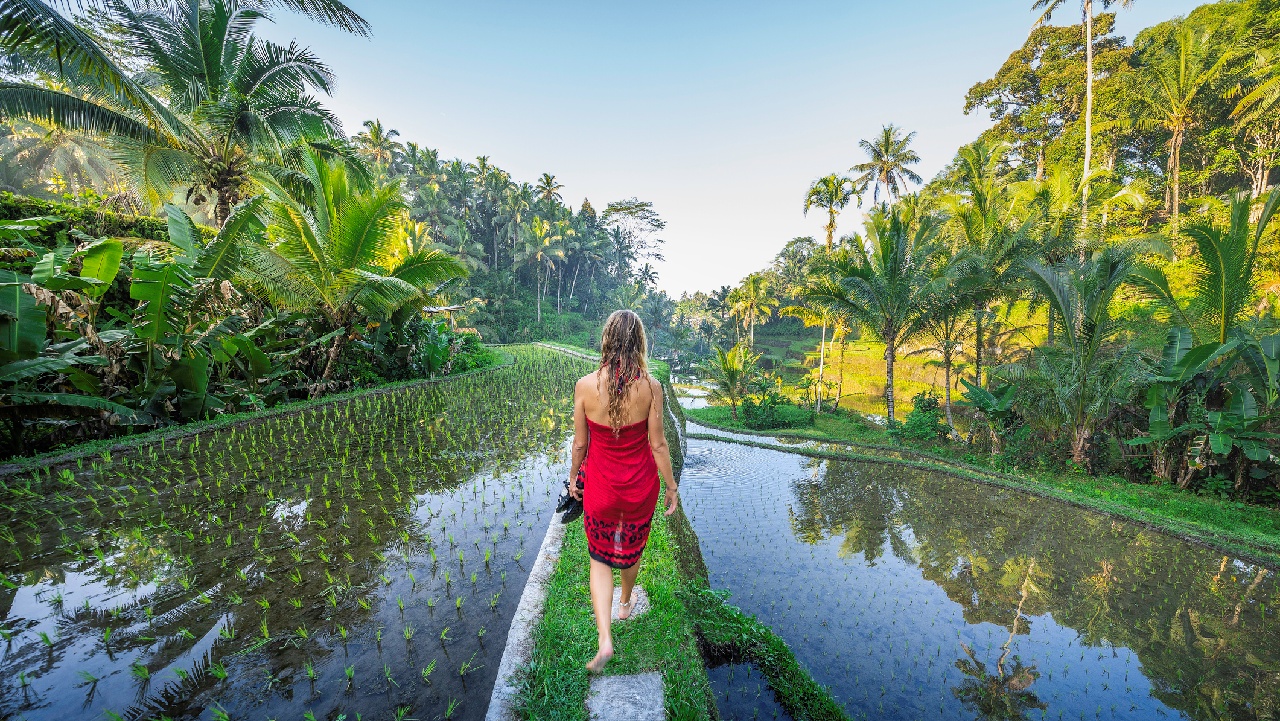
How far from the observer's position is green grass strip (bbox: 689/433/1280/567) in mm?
5109

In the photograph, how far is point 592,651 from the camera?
2.48 m

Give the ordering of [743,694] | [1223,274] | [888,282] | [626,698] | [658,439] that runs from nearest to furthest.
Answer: [626,698]
[658,439]
[743,694]
[1223,274]
[888,282]

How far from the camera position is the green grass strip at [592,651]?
A: 2146mm

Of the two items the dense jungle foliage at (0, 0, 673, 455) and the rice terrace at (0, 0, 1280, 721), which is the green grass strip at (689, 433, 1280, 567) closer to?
the rice terrace at (0, 0, 1280, 721)

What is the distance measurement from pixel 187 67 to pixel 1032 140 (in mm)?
32544

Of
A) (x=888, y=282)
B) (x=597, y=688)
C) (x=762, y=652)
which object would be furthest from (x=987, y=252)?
(x=597, y=688)

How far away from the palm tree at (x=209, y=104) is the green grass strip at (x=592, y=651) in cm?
904

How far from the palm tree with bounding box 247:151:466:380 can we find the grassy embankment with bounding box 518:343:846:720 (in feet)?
21.6

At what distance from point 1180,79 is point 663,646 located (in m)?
23.0

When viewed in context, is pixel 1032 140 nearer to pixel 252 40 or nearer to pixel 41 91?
pixel 252 40

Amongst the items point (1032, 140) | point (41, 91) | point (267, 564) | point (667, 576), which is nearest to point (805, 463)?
point (667, 576)

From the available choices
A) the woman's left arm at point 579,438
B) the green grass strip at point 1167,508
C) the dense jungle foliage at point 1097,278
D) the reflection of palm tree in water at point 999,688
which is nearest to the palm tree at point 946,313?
the dense jungle foliage at point 1097,278

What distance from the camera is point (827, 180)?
19.9 metres

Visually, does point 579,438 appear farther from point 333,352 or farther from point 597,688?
point 333,352
